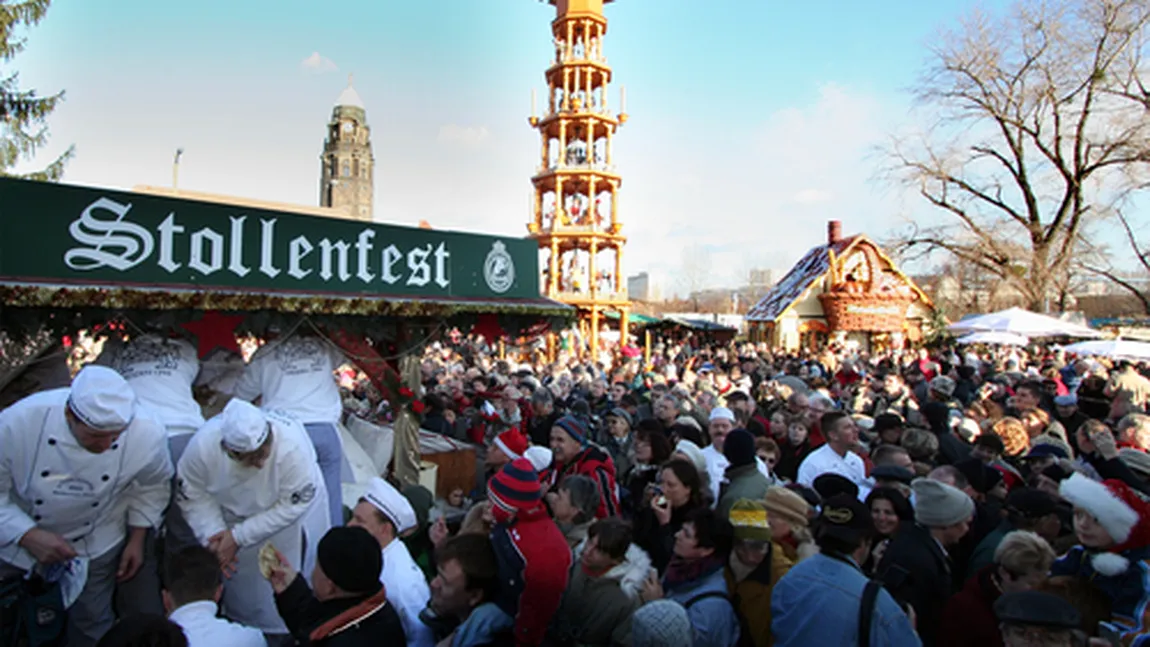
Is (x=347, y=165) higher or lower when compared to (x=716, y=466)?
higher

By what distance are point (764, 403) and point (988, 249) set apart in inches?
785

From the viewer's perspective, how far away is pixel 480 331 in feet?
21.9

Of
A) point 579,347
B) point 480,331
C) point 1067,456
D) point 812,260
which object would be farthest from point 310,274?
point 812,260

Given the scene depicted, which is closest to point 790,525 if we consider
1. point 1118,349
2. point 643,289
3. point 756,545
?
point 756,545

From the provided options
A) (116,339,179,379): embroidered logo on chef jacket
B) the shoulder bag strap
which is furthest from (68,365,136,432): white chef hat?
the shoulder bag strap

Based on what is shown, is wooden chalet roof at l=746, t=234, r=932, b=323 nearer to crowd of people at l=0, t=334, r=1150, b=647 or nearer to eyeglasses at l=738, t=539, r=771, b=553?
crowd of people at l=0, t=334, r=1150, b=647

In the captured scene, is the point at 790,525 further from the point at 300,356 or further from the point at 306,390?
the point at 300,356

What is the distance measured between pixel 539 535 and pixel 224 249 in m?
3.37

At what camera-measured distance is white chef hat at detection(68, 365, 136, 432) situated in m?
3.34

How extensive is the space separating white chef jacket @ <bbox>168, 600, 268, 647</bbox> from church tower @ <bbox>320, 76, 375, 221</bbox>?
102674 millimetres

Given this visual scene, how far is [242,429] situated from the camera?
3672 mm

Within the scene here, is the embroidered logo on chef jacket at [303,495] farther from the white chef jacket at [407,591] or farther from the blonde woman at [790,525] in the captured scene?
the blonde woman at [790,525]

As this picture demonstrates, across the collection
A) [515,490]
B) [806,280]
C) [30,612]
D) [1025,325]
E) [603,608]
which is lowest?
[30,612]

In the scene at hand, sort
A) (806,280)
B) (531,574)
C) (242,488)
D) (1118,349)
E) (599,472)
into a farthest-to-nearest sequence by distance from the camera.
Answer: (806,280)
(1118,349)
(599,472)
(242,488)
(531,574)
